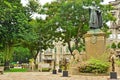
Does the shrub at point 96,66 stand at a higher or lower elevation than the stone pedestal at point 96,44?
lower

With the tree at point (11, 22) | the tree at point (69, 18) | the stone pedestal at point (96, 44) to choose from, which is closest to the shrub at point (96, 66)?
the stone pedestal at point (96, 44)

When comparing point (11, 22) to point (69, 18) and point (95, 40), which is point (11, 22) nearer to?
point (69, 18)

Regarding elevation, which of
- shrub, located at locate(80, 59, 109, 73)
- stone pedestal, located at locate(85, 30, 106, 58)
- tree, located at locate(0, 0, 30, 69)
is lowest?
shrub, located at locate(80, 59, 109, 73)

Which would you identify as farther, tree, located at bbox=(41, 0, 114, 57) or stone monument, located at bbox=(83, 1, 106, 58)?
tree, located at bbox=(41, 0, 114, 57)

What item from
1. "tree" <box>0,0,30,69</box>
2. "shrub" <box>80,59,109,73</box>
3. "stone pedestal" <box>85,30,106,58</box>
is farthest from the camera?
"tree" <box>0,0,30,69</box>

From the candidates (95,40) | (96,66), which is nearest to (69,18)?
(95,40)

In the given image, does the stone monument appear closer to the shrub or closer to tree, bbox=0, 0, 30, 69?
the shrub

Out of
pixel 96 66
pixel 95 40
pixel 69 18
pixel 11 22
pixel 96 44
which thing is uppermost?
pixel 69 18

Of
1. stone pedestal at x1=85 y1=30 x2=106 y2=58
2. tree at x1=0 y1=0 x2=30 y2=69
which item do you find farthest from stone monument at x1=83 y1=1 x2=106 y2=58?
tree at x1=0 y1=0 x2=30 y2=69

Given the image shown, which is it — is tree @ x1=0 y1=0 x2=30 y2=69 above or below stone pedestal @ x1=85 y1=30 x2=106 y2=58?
above

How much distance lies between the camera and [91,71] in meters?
24.3

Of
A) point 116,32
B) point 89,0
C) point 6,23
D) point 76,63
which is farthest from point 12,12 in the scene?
point 116,32

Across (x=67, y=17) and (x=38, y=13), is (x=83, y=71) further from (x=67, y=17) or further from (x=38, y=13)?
(x=38, y=13)

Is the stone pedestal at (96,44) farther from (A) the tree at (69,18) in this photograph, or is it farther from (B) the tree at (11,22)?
(A) the tree at (69,18)
